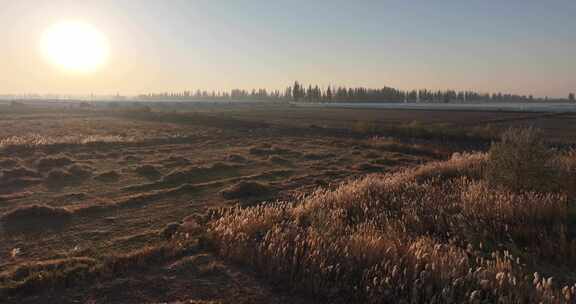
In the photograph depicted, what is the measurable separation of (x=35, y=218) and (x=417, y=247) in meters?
10.1

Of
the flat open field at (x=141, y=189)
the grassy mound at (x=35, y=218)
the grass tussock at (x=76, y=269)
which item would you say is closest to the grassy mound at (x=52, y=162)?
the flat open field at (x=141, y=189)

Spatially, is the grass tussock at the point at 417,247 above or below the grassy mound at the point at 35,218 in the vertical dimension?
above

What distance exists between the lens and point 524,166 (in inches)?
427

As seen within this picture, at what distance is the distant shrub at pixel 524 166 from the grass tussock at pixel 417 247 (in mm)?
323

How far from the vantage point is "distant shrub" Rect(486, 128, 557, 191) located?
35.3 feet

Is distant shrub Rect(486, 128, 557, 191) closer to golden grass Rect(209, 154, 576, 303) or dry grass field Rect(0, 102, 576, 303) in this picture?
dry grass field Rect(0, 102, 576, 303)

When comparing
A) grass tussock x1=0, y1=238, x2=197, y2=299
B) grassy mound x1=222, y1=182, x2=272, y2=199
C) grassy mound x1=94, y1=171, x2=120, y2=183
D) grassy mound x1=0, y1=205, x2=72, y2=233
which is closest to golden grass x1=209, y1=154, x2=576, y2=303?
grass tussock x1=0, y1=238, x2=197, y2=299

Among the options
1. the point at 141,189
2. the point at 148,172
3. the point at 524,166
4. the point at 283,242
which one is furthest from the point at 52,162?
the point at 524,166

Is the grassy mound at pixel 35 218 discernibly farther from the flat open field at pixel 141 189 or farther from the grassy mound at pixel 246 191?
the grassy mound at pixel 246 191

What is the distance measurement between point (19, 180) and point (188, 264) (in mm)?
13286

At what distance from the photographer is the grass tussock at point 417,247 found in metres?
5.10

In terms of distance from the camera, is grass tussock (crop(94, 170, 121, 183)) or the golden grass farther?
grass tussock (crop(94, 170, 121, 183))

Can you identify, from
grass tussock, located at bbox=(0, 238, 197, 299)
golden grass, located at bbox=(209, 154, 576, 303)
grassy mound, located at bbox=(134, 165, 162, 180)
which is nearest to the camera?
golden grass, located at bbox=(209, 154, 576, 303)

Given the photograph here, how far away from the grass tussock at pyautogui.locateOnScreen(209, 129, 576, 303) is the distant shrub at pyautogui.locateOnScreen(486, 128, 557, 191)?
1.06 feet
